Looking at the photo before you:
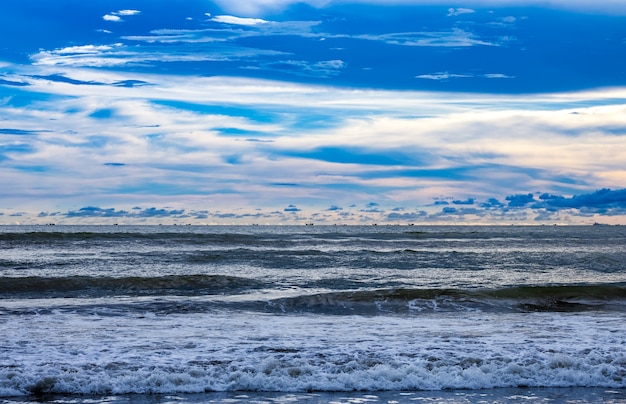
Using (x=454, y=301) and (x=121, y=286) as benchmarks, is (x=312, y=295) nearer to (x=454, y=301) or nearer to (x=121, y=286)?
(x=454, y=301)

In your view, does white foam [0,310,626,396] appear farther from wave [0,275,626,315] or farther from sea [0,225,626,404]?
wave [0,275,626,315]

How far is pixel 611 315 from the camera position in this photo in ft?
57.2

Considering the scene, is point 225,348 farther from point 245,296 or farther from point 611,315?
point 611,315

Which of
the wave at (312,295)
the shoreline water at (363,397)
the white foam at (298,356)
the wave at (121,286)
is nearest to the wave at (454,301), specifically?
the wave at (312,295)

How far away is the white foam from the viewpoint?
10016 mm

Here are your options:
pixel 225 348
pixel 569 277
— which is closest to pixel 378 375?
pixel 225 348

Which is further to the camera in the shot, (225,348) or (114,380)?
(225,348)

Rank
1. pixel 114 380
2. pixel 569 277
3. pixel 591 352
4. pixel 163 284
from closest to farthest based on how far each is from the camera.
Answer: pixel 114 380 < pixel 591 352 < pixel 163 284 < pixel 569 277

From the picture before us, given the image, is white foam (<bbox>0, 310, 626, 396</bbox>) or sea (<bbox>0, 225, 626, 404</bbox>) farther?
white foam (<bbox>0, 310, 626, 396</bbox>)

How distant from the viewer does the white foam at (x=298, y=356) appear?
10.0 meters

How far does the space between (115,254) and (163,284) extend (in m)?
16.7

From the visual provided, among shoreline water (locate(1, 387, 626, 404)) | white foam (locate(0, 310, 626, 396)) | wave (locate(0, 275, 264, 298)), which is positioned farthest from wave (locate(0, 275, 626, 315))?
shoreline water (locate(1, 387, 626, 404))

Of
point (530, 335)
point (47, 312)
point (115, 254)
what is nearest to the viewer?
point (530, 335)

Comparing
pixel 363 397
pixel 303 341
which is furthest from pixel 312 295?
pixel 363 397
